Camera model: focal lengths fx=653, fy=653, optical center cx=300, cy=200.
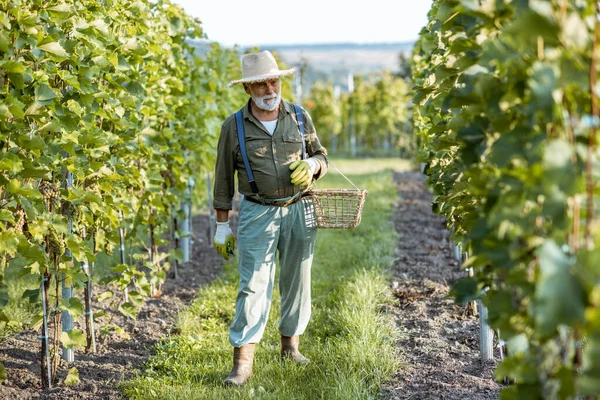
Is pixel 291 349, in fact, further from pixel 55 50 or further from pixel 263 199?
pixel 55 50

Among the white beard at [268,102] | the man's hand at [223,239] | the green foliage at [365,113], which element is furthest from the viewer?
the green foliage at [365,113]

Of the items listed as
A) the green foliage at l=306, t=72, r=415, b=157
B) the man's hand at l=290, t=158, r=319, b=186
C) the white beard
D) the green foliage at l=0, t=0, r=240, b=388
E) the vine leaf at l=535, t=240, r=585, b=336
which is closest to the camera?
the vine leaf at l=535, t=240, r=585, b=336

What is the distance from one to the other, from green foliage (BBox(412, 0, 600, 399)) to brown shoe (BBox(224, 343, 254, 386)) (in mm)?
2016

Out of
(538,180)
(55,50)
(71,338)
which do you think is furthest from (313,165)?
(538,180)

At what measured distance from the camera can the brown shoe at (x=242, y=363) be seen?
12.6 ft

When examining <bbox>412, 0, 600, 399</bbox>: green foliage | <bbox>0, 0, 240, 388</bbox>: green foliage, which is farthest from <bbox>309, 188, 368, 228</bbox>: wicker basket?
<bbox>412, 0, 600, 399</bbox>: green foliage

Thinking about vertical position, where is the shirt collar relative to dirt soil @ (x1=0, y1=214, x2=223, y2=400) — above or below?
above

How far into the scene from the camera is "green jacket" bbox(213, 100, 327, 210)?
3.92 meters

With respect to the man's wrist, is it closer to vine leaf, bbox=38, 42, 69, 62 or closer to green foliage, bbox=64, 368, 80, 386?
vine leaf, bbox=38, 42, 69, 62

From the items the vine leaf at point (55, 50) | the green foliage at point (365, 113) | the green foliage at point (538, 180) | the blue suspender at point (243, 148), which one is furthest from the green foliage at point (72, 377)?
the green foliage at point (365, 113)

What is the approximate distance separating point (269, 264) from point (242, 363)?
61 centimetres

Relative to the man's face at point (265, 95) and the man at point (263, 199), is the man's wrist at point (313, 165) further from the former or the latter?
the man's face at point (265, 95)

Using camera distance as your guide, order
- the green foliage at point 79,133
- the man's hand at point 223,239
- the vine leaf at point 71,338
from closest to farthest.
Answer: the green foliage at point 79,133 → the vine leaf at point 71,338 → the man's hand at point 223,239

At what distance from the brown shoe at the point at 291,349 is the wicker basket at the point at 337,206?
2.52 feet
